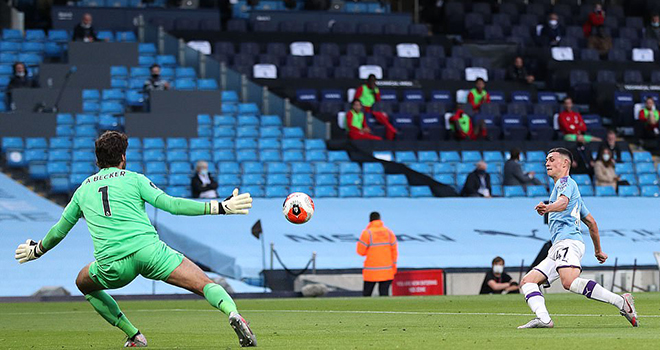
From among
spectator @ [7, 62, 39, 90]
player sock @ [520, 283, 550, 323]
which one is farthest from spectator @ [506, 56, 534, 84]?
player sock @ [520, 283, 550, 323]

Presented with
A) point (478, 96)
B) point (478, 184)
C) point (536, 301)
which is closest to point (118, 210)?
point (536, 301)

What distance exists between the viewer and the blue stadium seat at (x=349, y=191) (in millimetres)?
26219

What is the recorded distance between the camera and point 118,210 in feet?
29.1

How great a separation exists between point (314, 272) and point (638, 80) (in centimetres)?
1589

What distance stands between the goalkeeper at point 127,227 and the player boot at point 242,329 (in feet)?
0.14

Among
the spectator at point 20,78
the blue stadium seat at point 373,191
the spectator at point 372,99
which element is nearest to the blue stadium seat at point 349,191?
the blue stadium seat at point 373,191

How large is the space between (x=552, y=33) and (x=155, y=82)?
13.0 meters

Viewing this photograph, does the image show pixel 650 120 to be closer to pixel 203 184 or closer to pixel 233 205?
pixel 203 184

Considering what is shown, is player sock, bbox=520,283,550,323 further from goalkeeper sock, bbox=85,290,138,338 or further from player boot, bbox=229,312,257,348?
goalkeeper sock, bbox=85,290,138,338

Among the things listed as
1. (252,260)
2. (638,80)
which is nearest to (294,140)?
(252,260)

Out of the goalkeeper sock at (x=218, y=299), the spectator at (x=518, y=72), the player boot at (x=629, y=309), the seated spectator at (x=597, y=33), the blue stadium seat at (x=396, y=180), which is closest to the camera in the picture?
the goalkeeper sock at (x=218, y=299)

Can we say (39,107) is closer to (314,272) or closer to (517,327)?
(314,272)

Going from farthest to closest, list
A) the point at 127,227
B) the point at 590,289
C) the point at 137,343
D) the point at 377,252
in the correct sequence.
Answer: the point at 377,252, the point at 590,289, the point at 137,343, the point at 127,227

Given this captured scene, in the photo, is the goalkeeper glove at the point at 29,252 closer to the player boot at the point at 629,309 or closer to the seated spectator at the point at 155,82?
the player boot at the point at 629,309
